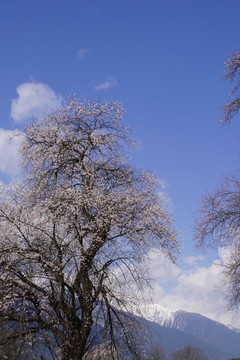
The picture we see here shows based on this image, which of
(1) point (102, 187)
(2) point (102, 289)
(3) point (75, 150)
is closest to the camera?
(2) point (102, 289)

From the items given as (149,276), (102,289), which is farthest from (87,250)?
(149,276)

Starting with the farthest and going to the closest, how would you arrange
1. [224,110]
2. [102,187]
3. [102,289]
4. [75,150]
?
[75,150]
[102,187]
[102,289]
[224,110]

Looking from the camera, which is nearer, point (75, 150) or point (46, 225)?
point (46, 225)

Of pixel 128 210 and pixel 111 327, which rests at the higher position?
pixel 128 210

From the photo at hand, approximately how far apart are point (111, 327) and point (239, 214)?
6.11m

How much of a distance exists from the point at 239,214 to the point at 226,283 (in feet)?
15.8

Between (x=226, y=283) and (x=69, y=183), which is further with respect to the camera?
(x=226, y=283)

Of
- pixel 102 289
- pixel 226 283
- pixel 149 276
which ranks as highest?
pixel 226 283

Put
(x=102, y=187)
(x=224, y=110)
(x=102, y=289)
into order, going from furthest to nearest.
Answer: (x=102, y=187) < (x=102, y=289) < (x=224, y=110)

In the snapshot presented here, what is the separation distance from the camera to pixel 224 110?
498 inches

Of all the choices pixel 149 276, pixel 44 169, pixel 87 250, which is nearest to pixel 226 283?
pixel 149 276

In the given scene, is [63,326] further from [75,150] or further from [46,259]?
[75,150]

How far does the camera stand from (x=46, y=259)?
1295 cm

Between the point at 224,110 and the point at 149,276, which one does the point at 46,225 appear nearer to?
the point at 149,276
